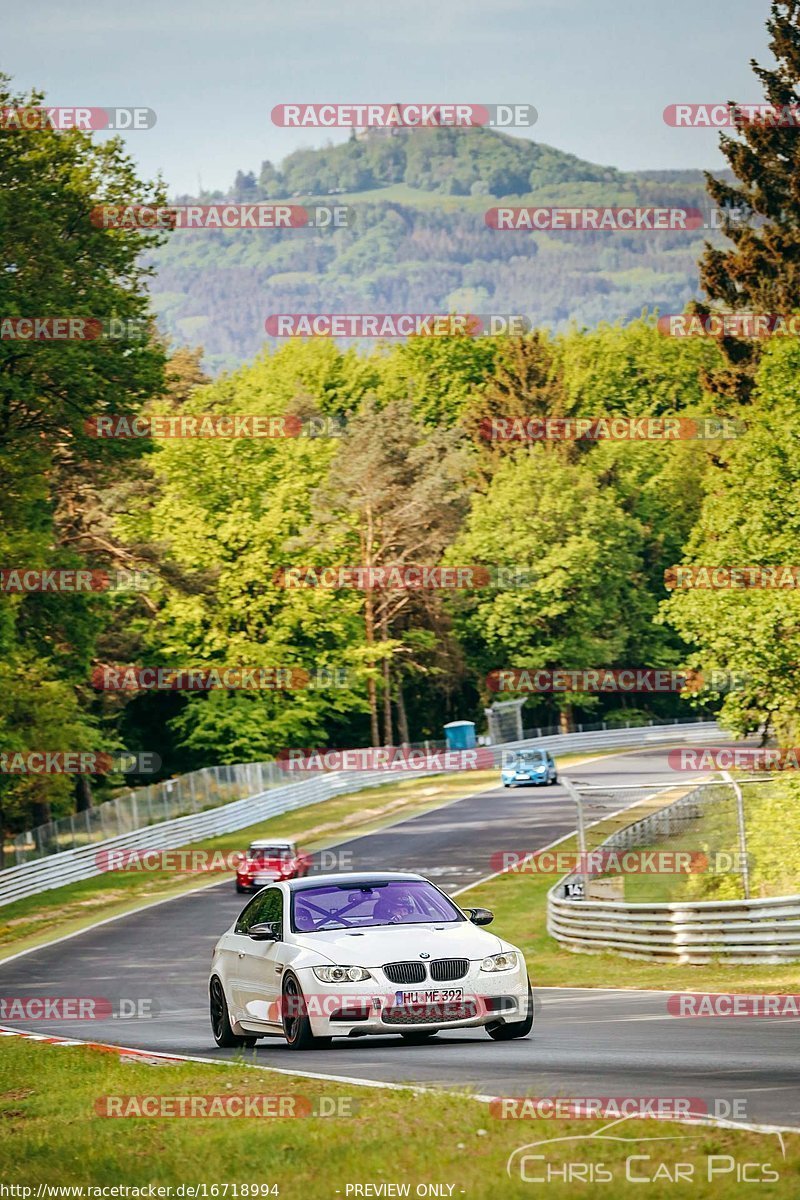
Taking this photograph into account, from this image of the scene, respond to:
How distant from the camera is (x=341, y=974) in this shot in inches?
506

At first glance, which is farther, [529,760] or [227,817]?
[529,760]

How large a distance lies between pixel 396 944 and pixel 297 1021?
1.02 m

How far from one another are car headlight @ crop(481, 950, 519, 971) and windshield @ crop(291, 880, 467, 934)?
2.65 feet

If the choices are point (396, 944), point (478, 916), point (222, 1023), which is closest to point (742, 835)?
point (478, 916)

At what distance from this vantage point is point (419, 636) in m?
84.0

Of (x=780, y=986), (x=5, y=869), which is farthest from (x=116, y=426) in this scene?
(x=780, y=986)

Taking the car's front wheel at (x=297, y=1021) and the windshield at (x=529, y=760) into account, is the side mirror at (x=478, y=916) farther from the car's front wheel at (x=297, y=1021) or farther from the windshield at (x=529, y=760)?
the windshield at (x=529, y=760)

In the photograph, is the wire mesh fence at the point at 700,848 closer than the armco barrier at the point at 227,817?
Yes

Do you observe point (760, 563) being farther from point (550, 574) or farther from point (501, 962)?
point (550, 574)

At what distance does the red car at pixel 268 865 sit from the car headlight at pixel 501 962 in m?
29.5

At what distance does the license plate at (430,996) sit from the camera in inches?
503

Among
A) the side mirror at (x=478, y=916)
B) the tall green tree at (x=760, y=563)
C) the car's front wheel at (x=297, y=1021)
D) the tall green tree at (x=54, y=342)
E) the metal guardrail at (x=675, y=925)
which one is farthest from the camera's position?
the tall green tree at (x=54, y=342)

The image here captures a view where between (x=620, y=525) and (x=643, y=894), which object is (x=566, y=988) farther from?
(x=620, y=525)

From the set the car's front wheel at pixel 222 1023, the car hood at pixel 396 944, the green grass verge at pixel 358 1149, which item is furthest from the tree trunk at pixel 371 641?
→ the green grass verge at pixel 358 1149
